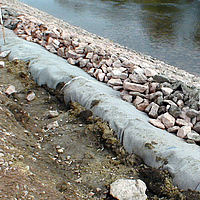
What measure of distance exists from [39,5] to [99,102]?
2222cm

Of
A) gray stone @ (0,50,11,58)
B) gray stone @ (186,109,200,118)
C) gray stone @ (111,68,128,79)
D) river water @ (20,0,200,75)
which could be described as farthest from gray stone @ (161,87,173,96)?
river water @ (20,0,200,75)

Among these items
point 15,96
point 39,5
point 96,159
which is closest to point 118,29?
point 39,5

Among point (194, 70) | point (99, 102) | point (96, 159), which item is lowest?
point (194, 70)

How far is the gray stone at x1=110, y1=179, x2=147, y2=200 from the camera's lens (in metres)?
2.96

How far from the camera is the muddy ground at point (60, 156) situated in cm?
287

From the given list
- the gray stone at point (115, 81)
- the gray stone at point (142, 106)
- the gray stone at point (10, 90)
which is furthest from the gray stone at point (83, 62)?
the gray stone at point (142, 106)

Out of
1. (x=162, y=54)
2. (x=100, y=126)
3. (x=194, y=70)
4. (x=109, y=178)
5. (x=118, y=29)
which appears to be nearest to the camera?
(x=109, y=178)

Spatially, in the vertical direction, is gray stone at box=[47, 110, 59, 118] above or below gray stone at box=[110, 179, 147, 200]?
below

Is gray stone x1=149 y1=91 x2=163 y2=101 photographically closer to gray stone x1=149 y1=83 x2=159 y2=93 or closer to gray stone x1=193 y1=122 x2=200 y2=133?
gray stone x1=149 y1=83 x2=159 y2=93

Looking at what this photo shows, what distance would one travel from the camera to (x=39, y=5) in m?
23.6

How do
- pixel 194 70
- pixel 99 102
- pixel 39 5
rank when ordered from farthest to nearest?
pixel 39 5 < pixel 194 70 < pixel 99 102

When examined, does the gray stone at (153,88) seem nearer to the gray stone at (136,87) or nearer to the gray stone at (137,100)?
the gray stone at (136,87)

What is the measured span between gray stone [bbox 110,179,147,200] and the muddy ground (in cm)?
13

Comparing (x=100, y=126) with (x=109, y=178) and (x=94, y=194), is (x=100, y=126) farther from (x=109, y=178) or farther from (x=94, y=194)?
(x=94, y=194)
